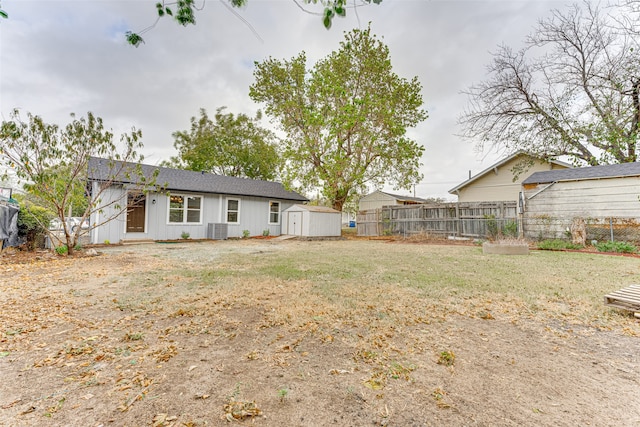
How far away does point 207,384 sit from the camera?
6.44ft

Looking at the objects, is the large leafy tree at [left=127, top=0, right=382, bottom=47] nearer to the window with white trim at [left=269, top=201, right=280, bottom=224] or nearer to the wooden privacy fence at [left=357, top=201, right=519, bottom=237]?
the wooden privacy fence at [left=357, top=201, right=519, bottom=237]

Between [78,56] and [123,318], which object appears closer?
[123,318]

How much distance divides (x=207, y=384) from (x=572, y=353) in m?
3.18

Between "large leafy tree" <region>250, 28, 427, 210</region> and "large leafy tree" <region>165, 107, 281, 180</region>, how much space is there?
6964mm

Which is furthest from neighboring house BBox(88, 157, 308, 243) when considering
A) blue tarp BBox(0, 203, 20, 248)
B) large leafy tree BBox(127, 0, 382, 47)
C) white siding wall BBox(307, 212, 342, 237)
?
large leafy tree BBox(127, 0, 382, 47)

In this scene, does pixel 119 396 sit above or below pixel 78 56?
below

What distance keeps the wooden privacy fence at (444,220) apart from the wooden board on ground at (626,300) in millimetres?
9385

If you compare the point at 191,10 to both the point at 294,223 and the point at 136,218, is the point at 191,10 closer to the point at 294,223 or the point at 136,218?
the point at 136,218

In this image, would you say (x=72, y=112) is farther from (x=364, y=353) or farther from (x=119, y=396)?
(x=364, y=353)

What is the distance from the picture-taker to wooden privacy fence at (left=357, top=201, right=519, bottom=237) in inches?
491

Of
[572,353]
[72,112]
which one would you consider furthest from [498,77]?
[72,112]

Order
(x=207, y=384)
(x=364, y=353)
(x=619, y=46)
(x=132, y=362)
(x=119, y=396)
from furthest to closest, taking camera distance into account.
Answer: (x=619, y=46) < (x=364, y=353) < (x=132, y=362) < (x=207, y=384) < (x=119, y=396)

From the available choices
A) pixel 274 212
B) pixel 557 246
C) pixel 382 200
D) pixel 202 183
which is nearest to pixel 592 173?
pixel 557 246

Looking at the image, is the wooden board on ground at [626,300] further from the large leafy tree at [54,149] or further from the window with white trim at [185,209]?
the window with white trim at [185,209]
